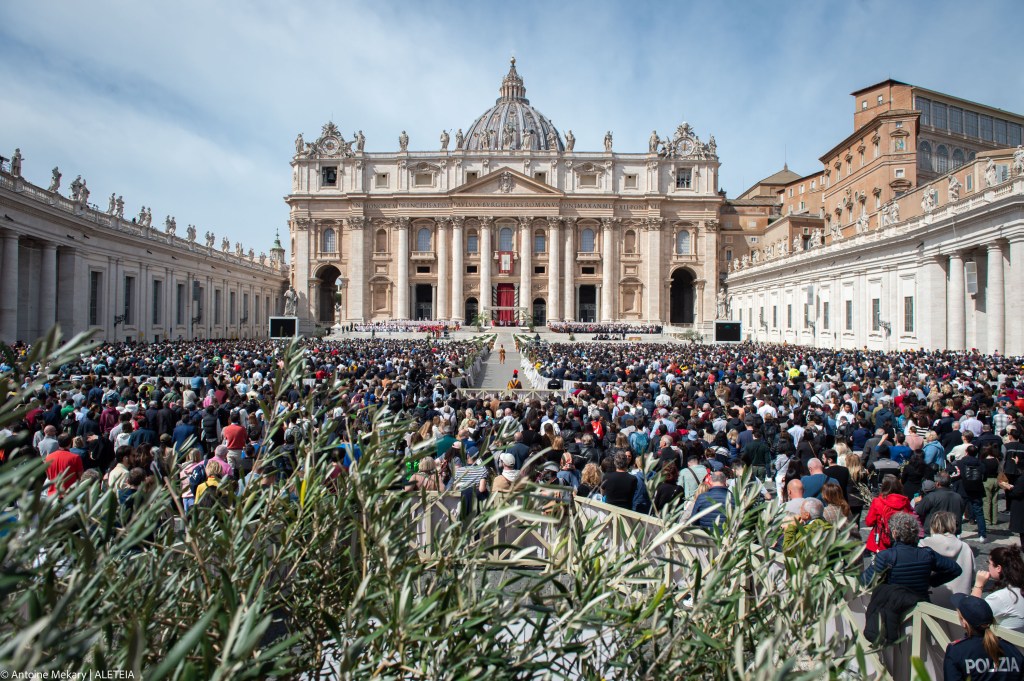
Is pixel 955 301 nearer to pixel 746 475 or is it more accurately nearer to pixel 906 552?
pixel 906 552

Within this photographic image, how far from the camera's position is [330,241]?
230 ft

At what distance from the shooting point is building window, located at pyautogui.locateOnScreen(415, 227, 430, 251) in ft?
230

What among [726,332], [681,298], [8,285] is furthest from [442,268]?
[8,285]

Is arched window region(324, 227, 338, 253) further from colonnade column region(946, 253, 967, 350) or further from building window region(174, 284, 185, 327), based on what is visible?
colonnade column region(946, 253, 967, 350)

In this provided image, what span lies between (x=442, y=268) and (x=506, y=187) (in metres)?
11.0

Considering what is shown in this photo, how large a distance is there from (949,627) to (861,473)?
14.4ft

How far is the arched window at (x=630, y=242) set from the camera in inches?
2763

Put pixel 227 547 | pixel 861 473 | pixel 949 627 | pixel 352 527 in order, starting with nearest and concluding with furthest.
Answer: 1. pixel 227 547
2. pixel 352 527
3. pixel 949 627
4. pixel 861 473

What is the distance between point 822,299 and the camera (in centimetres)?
4041

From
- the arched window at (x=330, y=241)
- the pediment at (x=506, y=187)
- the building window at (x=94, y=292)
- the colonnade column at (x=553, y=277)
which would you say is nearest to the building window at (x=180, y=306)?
the building window at (x=94, y=292)

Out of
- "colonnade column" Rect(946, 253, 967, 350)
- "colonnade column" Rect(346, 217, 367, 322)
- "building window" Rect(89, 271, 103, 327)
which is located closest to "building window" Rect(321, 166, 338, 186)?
"colonnade column" Rect(346, 217, 367, 322)

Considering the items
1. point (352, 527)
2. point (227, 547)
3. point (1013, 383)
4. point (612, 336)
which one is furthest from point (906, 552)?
point (612, 336)

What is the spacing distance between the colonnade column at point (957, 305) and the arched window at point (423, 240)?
2019 inches

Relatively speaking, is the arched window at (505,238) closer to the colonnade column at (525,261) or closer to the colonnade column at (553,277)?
the colonnade column at (525,261)
